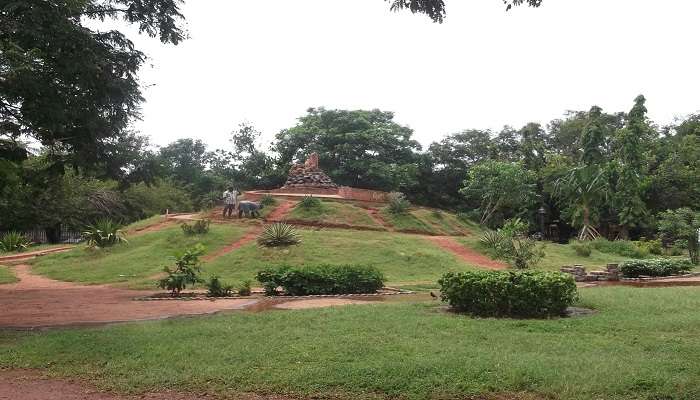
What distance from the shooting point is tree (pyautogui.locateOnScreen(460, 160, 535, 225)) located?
33.0 meters

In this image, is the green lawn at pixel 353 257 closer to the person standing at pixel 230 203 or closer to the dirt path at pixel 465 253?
the dirt path at pixel 465 253

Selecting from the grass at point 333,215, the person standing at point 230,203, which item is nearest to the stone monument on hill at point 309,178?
the grass at point 333,215

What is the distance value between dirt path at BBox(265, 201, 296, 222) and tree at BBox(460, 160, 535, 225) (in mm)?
12902

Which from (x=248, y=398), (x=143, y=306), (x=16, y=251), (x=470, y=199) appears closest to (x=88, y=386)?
(x=248, y=398)

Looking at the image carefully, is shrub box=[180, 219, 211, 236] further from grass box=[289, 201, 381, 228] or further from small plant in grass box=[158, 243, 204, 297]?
small plant in grass box=[158, 243, 204, 297]

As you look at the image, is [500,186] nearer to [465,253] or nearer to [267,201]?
[465,253]

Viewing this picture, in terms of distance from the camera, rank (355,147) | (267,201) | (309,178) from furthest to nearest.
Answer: (355,147), (309,178), (267,201)

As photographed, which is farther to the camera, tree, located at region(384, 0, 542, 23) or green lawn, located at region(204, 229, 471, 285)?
green lawn, located at region(204, 229, 471, 285)

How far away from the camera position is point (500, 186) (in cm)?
3309

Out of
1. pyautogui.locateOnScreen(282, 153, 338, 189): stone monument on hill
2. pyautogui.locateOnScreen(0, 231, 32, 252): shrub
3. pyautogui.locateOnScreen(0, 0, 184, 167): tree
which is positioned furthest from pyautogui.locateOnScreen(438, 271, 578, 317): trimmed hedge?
pyautogui.locateOnScreen(0, 231, 32, 252): shrub

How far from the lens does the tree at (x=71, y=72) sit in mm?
9422

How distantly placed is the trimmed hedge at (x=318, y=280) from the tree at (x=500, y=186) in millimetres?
21441

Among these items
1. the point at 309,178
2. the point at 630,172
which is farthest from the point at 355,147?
the point at 630,172

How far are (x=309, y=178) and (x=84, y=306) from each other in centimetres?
1896
